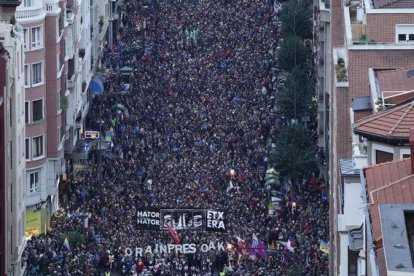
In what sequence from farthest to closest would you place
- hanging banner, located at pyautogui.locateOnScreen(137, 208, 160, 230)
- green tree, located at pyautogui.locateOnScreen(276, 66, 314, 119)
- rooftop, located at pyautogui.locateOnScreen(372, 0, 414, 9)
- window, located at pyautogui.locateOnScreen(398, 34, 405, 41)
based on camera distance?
green tree, located at pyautogui.locateOnScreen(276, 66, 314, 119) → hanging banner, located at pyautogui.locateOnScreen(137, 208, 160, 230) → rooftop, located at pyautogui.locateOnScreen(372, 0, 414, 9) → window, located at pyautogui.locateOnScreen(398, 34, 405, 41)

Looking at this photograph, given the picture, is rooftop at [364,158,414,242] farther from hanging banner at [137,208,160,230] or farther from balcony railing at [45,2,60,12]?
balcony railing at [45,2,60,12]

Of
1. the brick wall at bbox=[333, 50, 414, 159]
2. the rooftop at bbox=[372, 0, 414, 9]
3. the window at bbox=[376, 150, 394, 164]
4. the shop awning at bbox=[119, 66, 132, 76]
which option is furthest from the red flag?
the shop awning at bbox=[119, 66, 132, 76]

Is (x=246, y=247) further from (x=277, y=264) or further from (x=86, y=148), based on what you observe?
(x=86, y=148)

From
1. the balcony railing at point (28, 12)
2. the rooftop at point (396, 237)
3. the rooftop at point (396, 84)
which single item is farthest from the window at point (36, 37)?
the rooftop at point (396, 237)

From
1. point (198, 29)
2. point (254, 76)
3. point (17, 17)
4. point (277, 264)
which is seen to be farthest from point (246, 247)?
point (198, 29)

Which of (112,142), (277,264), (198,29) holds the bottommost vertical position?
(277,264)

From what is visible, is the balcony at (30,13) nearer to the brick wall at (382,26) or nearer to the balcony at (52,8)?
the balcony at (52,8)

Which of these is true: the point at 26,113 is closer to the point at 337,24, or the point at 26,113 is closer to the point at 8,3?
the point at 8,3
